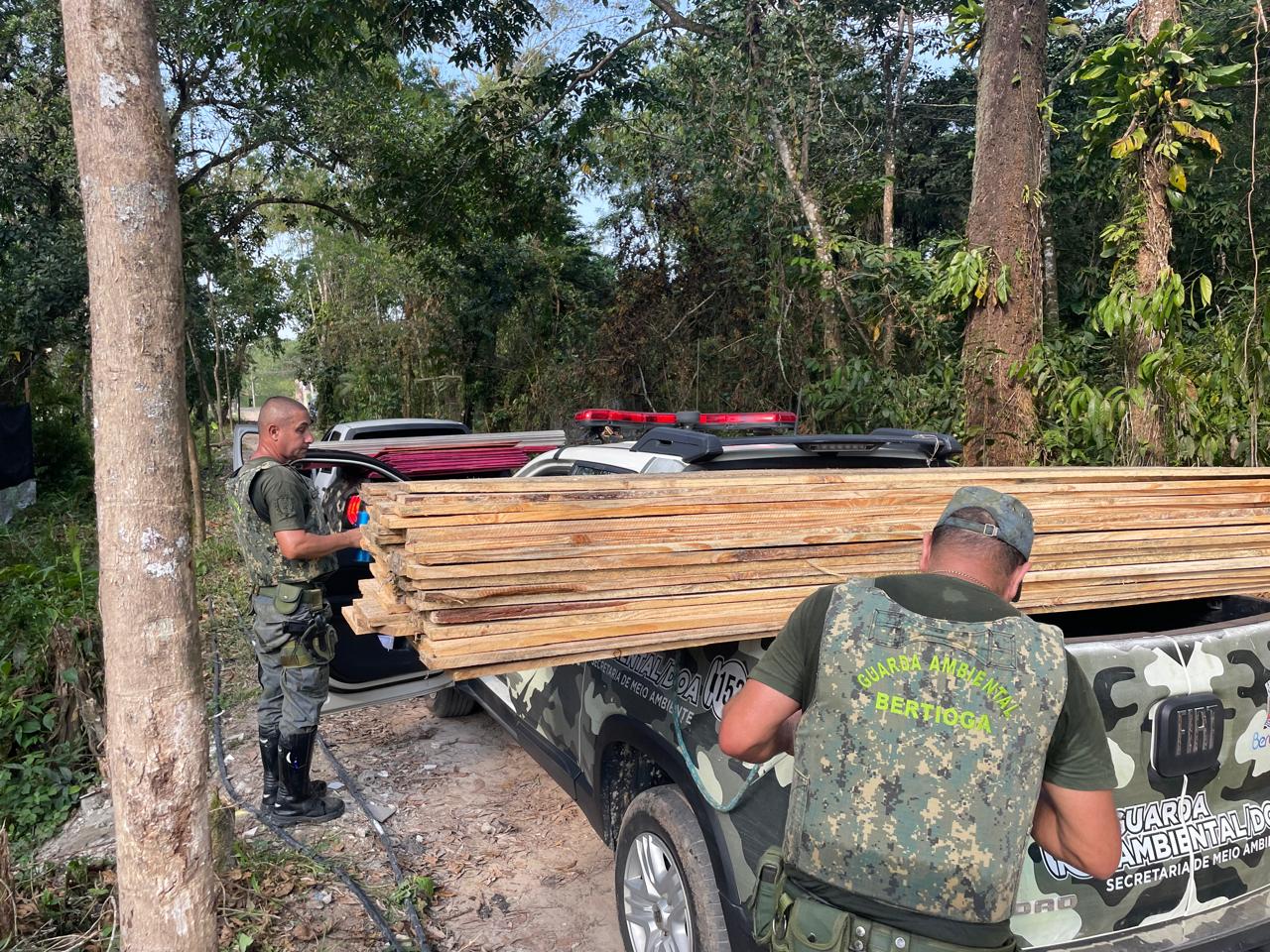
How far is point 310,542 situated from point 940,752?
9.20 feet

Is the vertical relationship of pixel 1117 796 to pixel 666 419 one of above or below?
below

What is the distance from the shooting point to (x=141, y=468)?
206 centimetres

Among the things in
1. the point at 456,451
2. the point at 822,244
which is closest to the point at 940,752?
the point at 456,451

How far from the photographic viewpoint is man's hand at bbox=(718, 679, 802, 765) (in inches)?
68.5

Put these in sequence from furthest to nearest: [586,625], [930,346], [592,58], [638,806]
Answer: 1. [592,58]
2. [930,346]
3. [638,806]
4. [586,625]

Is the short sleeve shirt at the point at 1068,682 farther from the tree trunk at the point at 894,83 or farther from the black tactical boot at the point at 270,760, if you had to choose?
the tree trunk at the point at 894,83

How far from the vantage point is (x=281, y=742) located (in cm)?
381

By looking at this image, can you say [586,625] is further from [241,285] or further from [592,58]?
[241,285]

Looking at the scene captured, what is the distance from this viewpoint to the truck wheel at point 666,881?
2.33 m

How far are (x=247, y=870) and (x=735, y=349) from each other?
29.3ft

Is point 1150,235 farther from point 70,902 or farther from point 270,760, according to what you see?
point 70,902

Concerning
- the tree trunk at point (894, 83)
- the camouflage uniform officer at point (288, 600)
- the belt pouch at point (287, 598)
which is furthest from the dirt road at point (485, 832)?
the tree trunk at point (894, 83)

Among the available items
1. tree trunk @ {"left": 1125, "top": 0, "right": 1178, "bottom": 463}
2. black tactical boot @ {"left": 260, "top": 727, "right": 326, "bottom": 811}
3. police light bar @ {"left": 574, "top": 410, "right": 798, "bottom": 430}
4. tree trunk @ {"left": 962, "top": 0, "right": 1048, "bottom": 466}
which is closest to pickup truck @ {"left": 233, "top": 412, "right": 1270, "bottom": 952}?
police light bar @ {"left": 574, "top": 410, "right": 798, "bottom": 430}

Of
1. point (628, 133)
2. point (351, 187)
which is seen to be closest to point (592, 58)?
point (628, 133)
